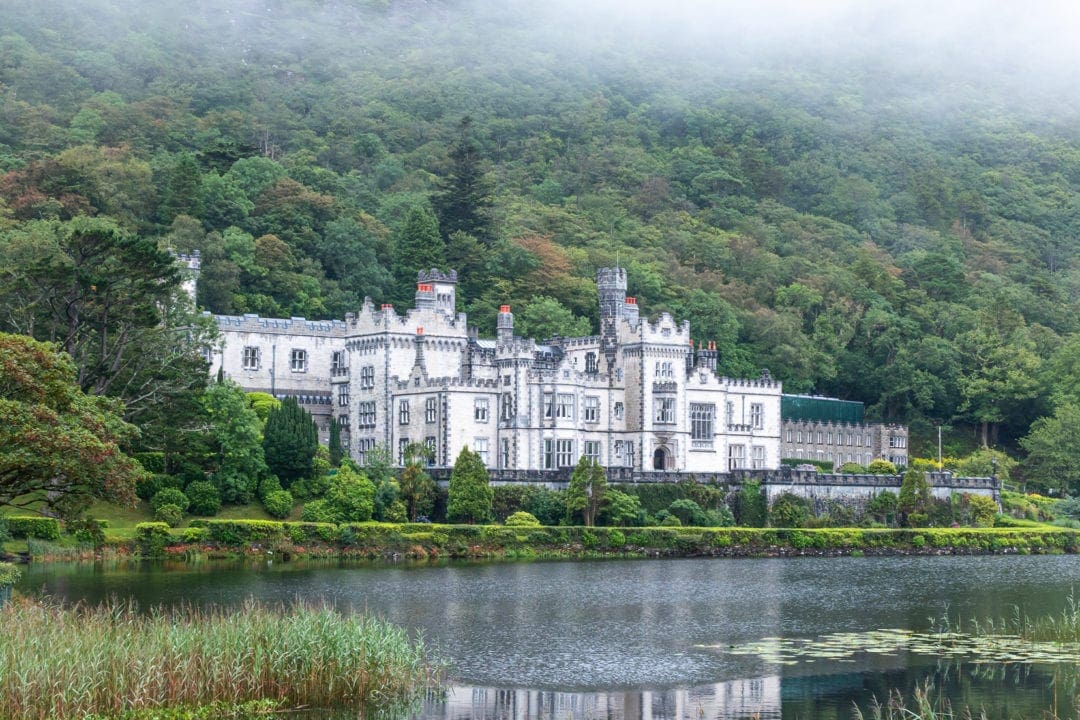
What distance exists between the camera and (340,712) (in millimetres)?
36875

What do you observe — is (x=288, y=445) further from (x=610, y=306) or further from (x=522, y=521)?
(x=610, y=306)

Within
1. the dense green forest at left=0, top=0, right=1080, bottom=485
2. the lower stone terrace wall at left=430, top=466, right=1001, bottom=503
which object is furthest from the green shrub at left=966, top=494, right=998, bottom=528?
the dense green forest at left=0, top=0, right=1080, bottom=485

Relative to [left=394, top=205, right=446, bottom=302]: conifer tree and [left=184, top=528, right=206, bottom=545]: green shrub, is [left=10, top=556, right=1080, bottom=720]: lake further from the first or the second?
[left=394, top=205, right=446, bottom=302]: conifer tree

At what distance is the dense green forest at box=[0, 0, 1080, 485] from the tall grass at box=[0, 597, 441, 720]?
35.8m

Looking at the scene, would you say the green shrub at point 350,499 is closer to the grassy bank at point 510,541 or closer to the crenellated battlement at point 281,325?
the grassy bank at point 510,541

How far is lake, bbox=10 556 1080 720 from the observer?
39906 millimetres

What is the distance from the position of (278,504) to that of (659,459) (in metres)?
26.4

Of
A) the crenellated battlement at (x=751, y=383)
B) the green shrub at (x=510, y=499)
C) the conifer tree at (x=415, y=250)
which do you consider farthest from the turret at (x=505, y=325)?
the conifer tree at (x=415, y=250)

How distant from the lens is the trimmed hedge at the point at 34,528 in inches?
2758

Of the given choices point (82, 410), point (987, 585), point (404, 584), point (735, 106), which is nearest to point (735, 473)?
point (987, 585)

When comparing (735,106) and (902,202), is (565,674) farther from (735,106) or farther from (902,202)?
(735,106)

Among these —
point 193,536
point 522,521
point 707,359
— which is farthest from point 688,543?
point 193,536

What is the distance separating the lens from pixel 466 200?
132 m

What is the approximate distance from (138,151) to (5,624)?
4088 inches
